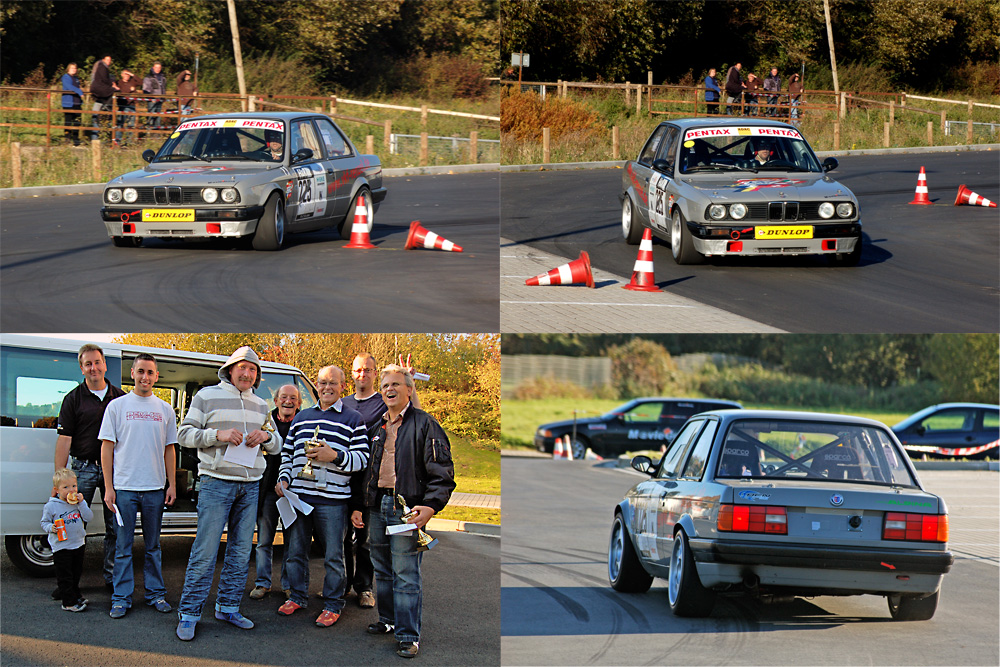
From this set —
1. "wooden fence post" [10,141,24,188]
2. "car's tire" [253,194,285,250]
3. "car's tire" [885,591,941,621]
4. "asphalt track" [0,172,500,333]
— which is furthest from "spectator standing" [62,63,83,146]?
"car's tire" [885,591,941,621]

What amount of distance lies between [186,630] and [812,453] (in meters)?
3.91

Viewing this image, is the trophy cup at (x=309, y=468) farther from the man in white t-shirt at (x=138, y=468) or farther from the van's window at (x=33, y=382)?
the van's window at (x=33, y=382)

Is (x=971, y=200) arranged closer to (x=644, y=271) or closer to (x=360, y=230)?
(x=644, y=271)

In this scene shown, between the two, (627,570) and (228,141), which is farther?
(228,141)

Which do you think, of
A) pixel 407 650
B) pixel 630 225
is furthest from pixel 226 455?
pixel 630 225

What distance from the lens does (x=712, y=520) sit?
6.04 m

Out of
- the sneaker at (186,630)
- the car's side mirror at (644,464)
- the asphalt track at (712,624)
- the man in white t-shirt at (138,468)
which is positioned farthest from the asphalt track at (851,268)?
the sneaker at (186,630)

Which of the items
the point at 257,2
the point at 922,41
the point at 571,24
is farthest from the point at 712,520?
the point at 922,41

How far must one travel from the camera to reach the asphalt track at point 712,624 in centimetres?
582

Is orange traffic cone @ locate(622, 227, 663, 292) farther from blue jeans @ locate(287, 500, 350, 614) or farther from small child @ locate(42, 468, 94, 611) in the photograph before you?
small child @ locate(42, 468, 94, 611)

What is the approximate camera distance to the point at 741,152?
12.2m

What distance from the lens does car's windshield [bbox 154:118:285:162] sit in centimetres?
1228

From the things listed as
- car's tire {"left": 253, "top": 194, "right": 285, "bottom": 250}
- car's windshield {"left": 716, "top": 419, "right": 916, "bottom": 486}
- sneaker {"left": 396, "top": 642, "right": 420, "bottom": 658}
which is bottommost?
sneaker {"left": 396, "top": 642, "right": 420, "bottom": 658}

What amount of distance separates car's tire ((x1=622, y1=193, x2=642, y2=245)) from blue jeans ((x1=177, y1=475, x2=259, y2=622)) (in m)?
8.11
